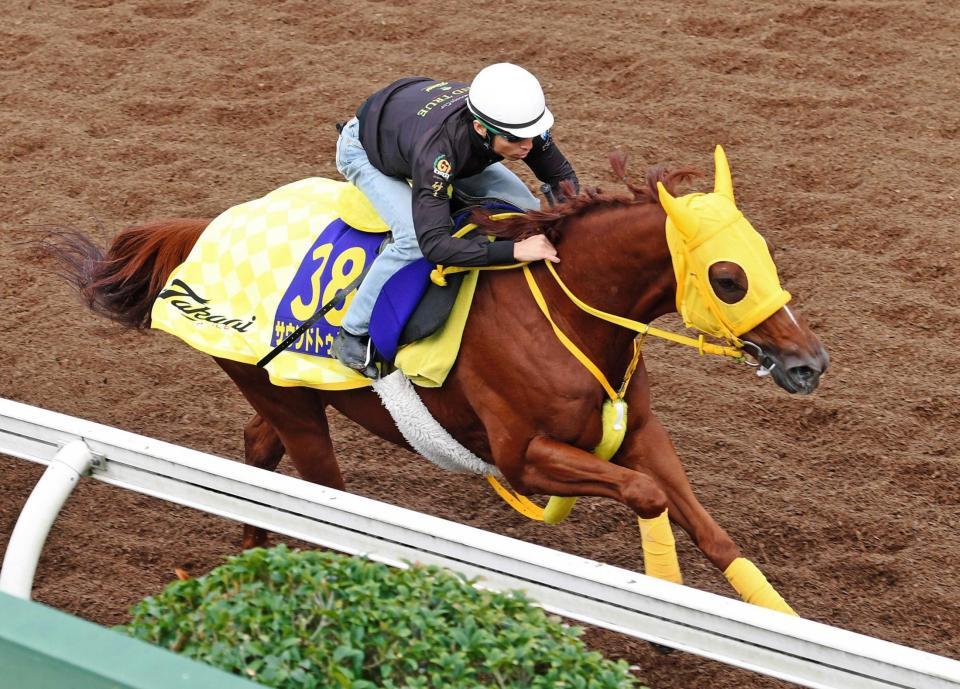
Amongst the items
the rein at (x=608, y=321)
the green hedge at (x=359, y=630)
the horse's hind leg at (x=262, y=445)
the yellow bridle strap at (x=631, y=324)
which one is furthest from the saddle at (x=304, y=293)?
the green hedge at (x=359, y=630)

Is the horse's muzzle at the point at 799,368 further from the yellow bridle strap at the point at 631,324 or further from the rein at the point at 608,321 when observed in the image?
the rein at the point at 608,321

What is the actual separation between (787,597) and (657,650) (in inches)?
22.7

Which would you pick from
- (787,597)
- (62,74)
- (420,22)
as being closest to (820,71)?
(420,22)

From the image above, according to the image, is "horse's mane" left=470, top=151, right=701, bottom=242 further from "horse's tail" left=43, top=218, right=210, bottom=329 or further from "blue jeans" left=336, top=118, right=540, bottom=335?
"horse's tail" left=43, top=218, right=210, bottom=329

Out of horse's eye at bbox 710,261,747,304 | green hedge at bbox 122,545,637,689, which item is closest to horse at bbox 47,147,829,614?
horse's eye at bbox 710,261,747,304

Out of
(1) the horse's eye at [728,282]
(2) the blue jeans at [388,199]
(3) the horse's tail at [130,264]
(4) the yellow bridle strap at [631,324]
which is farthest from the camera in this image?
(3) the horse's tail at [130,264]

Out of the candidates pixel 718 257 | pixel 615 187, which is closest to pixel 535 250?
pixel 718 257

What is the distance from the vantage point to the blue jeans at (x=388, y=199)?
4234 mm

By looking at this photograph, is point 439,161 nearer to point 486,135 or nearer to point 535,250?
point 486,135

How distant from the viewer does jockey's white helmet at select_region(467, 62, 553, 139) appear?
3.90 meters

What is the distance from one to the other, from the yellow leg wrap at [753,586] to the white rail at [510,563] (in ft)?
3.36

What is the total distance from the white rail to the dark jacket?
1002 millimetres

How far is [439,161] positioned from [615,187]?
3120 mm

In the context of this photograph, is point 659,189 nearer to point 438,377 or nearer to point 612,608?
point 438,377
